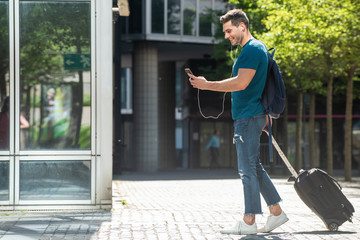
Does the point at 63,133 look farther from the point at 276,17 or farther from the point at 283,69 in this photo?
the point at 283,69

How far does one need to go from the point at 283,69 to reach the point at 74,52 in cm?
1354

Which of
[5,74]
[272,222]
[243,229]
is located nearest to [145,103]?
[5,74]

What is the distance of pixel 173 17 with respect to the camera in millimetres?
31094

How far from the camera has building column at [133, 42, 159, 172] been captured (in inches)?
1252

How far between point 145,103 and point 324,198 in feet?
85.2

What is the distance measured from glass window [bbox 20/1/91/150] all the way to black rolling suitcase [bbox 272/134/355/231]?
3290 millimetres

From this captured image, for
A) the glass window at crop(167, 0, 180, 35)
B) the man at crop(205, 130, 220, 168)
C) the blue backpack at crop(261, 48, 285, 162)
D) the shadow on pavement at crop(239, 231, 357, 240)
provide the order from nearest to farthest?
the shadow on pavement at crop(239, 231, 357, 240) → the blue backpack at crop(261, 48, 285, 162) → the glass window at crop(167, 0, 180, 35) → the man at crop(205, 130, 220, 168)

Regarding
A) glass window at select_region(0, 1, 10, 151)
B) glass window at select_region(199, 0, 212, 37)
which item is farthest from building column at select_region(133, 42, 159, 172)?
glass window at select_region(0, 1, 10, 151)

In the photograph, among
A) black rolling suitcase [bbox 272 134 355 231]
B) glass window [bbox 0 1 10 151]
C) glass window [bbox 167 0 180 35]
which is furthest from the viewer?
glass window [bbox 167 0 180 35]

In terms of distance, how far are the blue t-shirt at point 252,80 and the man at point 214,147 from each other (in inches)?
1053

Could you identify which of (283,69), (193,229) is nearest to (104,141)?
(193,229)

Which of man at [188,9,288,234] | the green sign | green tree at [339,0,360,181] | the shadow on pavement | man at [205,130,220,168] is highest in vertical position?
green tree at [339,0,360,181]

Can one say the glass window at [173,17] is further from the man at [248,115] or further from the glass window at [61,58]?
the man at [248,115]

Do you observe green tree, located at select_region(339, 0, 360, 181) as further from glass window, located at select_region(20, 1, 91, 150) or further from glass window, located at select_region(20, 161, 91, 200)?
glass window, located at select_region(20, 161, 91, 200)
